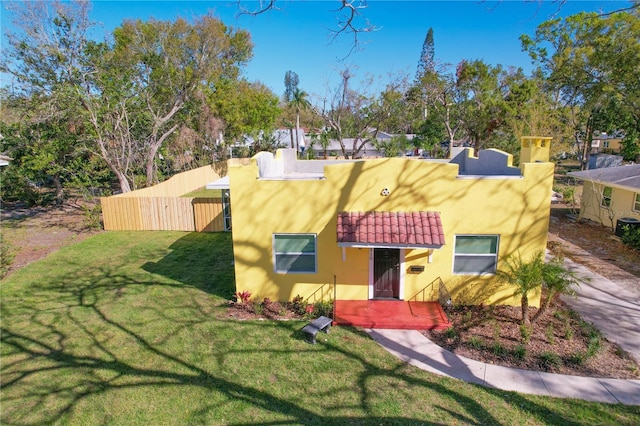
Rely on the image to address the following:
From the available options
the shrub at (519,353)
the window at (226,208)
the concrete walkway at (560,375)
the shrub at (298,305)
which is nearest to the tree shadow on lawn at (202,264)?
the window at (226,208)

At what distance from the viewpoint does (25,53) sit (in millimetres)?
16672

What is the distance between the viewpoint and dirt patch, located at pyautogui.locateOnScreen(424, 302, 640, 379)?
23.3ft

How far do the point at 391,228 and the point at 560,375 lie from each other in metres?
4.24

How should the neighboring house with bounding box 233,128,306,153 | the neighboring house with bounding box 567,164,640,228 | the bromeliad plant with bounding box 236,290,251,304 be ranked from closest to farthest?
the bromeliad plant with bounding box 236,290,251,304, the neighboring house with bounding box 567,164,640,228, the neighboring house with bounding box 233,128,306,153

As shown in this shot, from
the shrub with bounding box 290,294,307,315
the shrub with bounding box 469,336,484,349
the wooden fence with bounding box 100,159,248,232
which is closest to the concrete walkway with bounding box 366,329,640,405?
the shrub with bounding box 469,336,484,349

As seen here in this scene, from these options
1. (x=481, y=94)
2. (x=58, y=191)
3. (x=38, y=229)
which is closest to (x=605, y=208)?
(x=481, y=94)

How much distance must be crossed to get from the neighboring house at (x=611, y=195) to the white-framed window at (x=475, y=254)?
1044 cm

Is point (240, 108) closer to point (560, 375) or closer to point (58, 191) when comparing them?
point (58, 191)

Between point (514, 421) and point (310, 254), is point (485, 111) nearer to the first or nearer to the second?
point (310, 254)

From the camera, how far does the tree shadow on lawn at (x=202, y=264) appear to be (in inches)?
434

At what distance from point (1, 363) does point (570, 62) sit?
31.4 m

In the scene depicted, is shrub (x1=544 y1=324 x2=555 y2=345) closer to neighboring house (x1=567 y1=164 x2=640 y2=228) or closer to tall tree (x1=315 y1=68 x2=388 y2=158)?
neighboring house (x1=567 y1=164 x2=640 y2=228)

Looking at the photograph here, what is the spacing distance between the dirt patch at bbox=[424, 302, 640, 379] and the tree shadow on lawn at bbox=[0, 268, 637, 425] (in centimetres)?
110

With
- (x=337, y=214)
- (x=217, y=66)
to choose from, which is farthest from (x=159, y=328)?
(x=217, y=66)
